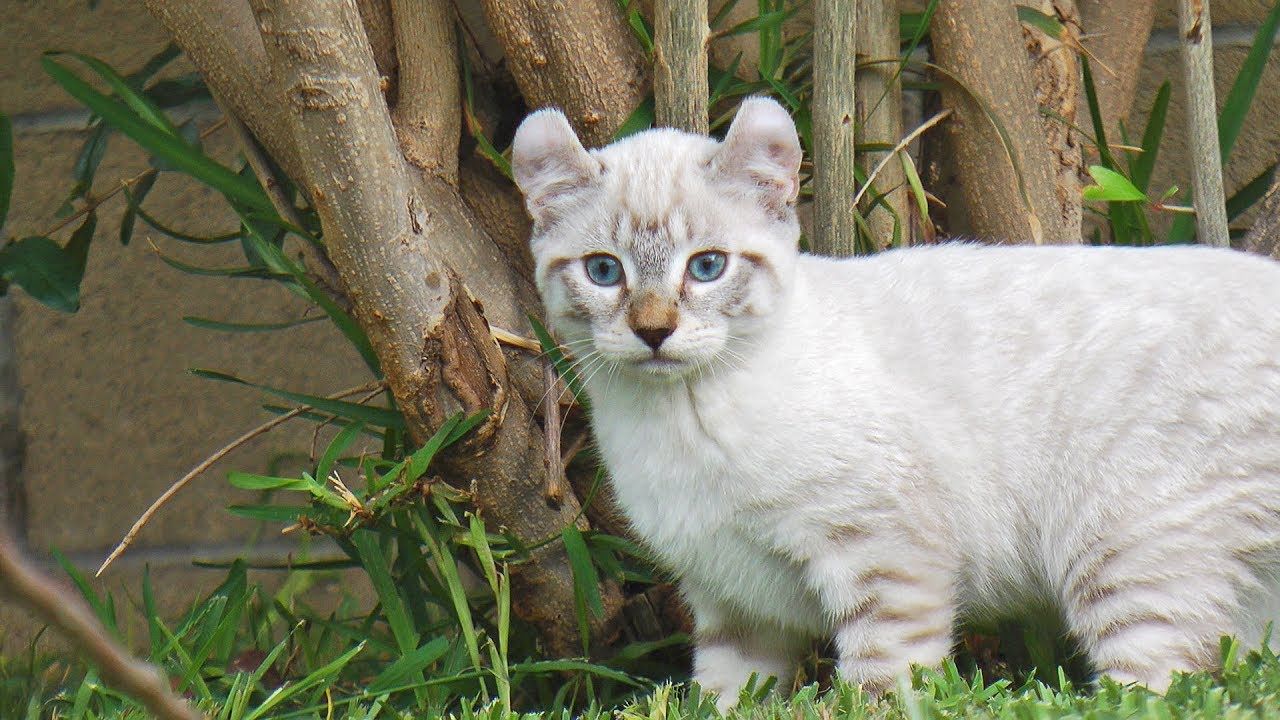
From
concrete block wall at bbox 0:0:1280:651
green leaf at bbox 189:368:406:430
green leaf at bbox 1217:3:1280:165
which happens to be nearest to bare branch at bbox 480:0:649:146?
green leaf at bbox 189:368:406:430

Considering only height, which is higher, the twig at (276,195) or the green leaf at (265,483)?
the twig at (276,195)

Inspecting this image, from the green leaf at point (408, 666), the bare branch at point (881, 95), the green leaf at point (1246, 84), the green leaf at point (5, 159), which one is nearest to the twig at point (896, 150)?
the bare branch at point (881, 95)

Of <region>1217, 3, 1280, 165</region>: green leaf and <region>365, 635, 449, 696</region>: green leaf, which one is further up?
<region>1217, 3, 1280, 165</region>: green leaf

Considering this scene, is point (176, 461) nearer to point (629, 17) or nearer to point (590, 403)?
point (590, 403)

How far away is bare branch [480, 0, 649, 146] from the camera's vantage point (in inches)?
97.2

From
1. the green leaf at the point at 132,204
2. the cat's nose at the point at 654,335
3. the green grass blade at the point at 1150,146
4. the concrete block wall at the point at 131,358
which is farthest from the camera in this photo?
Answer: the concrete block wall at the point at 131,358

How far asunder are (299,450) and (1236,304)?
2.58 metres

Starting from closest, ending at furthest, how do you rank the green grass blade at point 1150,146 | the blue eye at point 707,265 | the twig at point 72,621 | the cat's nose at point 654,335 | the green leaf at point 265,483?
1. the twig at point 72,621
2. the cat's nose at point 654,335
3. the blue eye at point 707,265
4. the green leaf at point 265,483
5. the green grass blade at point 1150,146

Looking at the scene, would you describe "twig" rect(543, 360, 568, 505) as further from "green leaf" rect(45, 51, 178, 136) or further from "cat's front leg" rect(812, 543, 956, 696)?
"green leaf" rect(45, 51, 178, 136)

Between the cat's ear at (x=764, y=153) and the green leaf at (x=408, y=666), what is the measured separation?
1061mm

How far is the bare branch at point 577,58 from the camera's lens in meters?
2.47

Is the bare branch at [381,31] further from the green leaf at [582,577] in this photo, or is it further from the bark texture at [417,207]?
the green leaf at [582,577]

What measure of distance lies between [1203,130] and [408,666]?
192 cm

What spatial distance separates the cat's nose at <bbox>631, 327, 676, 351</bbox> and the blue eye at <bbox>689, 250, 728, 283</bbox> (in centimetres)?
15
